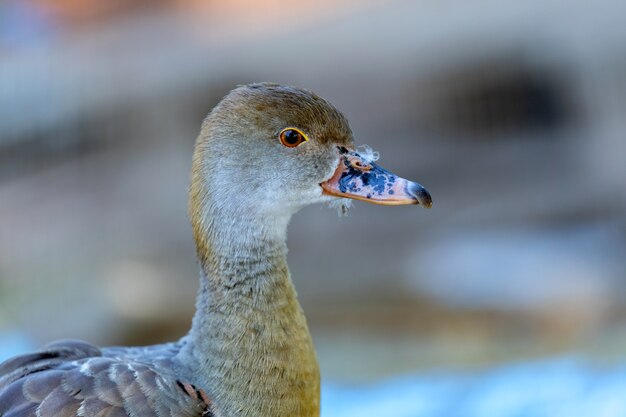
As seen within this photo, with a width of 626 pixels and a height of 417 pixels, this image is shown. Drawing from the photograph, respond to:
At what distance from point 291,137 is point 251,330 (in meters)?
0.44

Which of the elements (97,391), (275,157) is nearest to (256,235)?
(275,157)

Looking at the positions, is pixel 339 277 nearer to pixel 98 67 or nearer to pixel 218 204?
pixel 98 67

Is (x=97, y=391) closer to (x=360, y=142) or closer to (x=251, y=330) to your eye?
(x=251, y=330)

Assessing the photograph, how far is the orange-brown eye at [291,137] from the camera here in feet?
6.39

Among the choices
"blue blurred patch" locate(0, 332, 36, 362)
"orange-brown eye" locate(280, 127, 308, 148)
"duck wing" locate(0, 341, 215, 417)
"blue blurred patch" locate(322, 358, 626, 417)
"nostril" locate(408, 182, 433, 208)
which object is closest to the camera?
"duck wing" locate(0, 341, 215, 417)

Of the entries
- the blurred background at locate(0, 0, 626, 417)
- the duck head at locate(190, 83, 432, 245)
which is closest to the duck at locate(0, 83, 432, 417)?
the duck head at locate(190, 83, 432, 245)

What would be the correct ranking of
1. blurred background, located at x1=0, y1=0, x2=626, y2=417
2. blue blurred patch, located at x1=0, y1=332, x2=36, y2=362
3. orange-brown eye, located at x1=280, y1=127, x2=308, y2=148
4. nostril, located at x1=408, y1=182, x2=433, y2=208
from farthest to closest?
blurred background, located at x1=0, y1=0, x2=626, y2=417 → blue blurred patch, located at x1=0, y1=332, x2=36, y2=362 → orange-brown eye, located at x1=280, y1=127, x2=308, y2=148 → nostril, located at x1=408, y1=182, x2=433, y2=208

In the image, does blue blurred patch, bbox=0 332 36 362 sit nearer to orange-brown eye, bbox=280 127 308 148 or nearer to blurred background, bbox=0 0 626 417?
blurred background, bbox=0 0 626 417

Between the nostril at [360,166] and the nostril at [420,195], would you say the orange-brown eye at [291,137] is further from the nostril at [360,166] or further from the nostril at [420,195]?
the nostril at [420,195]

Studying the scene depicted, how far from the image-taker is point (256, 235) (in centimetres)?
195

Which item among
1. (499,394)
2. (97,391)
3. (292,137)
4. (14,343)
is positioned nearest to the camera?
(97,391)

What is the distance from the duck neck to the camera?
6.26 ft

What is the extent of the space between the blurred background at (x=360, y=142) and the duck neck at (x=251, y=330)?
194cm

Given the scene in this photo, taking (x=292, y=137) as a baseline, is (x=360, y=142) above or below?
above
